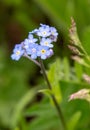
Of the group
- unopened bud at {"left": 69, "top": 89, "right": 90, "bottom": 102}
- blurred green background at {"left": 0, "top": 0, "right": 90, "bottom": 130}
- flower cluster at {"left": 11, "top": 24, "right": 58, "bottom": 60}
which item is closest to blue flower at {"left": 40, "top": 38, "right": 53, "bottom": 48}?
flower cluster at {"left": 11, "top": 24, "right": 58, "bottom": 60}

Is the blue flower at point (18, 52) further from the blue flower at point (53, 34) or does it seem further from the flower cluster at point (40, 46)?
the blue flower at point (53, 34)

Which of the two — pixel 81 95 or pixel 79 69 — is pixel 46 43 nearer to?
pixel 81 95

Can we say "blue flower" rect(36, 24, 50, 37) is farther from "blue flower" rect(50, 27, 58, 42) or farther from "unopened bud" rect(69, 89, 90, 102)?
"unopened bud" rect(69, 89, 90, 102)

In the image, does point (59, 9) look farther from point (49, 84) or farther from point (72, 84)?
point (49, 84)

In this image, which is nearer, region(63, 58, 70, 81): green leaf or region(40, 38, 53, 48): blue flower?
region(40, 38, 53, 48): blue flower

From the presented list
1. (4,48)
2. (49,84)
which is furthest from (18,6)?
(49,84)
